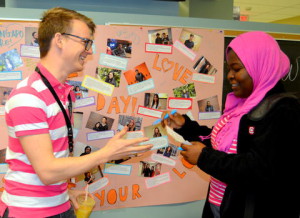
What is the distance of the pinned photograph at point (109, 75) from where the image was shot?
5.95ft

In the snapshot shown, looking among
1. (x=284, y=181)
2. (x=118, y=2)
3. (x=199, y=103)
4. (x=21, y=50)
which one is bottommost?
(x=284, y=181)

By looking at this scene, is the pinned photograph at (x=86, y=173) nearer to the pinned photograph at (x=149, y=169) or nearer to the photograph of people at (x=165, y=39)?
the pinned photograph at (x=149, y=169)

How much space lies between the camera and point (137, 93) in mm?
1889

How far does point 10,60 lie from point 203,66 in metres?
1.20

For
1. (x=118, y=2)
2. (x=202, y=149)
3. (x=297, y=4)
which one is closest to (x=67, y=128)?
(x=202, y=149)

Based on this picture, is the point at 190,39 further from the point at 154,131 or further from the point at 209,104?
the point at 154,131

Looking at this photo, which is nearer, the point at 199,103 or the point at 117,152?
the point at 117,152

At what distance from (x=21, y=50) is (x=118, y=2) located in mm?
732

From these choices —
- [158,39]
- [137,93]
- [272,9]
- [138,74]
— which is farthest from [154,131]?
[272,9]

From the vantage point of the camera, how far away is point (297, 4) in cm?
653

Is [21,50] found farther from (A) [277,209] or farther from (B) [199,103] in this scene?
(A) [277,209]

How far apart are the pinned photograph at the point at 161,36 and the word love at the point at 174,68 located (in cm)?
10

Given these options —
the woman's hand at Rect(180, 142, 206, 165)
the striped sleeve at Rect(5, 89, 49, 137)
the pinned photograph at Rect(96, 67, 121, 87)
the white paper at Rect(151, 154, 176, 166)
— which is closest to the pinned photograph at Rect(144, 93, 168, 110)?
the pinned photograph at Rect(96, 67, 121, 87)

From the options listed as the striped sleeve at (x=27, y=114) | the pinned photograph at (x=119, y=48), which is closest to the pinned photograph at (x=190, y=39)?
the pinned photograph at (x=119, y=48)
